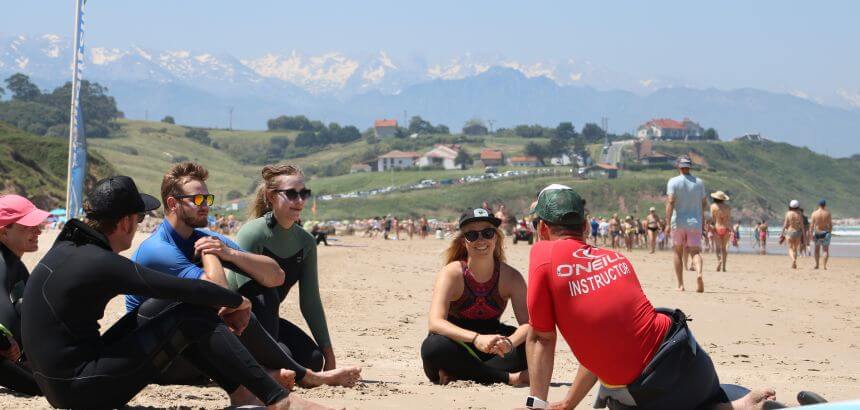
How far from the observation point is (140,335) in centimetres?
435

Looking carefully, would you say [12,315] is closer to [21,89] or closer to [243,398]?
[243,398]

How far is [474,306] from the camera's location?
6.10 metres

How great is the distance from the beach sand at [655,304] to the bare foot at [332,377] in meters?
0.05

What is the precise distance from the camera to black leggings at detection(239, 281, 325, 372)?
560 centimetres

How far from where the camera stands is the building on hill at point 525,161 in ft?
538

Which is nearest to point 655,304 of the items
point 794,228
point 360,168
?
point 794,228

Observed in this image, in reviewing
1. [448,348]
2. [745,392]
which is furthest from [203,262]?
[745,392]

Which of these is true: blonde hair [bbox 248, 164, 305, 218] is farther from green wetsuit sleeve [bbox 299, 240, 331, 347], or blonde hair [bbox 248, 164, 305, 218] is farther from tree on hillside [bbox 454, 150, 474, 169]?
tree on hillside [bbox 454, 150, 474, 169]

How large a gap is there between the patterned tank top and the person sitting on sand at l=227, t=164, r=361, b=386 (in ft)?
2.44

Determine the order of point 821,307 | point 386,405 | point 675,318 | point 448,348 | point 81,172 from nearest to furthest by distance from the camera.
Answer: point 675,318 → point 386,405 → point 448,348 → point 821,307 → point 81,172

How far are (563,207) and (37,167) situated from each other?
5090 centimetres

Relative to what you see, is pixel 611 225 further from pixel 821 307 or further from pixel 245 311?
pixel 245 311

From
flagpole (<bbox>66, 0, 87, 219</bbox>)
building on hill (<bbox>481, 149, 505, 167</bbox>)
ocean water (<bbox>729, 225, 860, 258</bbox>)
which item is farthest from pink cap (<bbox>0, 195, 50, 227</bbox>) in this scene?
building on hill (<bbox>481, 149, 505, 167</bbox>)

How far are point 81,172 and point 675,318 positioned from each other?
20.7m
